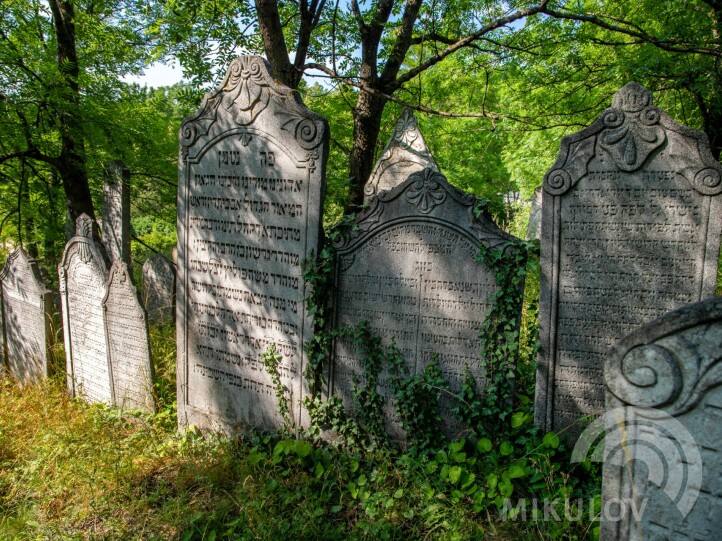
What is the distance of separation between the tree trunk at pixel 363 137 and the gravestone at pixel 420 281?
3597 mm

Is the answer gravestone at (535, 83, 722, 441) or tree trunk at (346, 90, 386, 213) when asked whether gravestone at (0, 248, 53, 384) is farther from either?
gravestone at (535, 83, 722, 441)

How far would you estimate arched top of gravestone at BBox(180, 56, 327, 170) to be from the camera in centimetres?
446

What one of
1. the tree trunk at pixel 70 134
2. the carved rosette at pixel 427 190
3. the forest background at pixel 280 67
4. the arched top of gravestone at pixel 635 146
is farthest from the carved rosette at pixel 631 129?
the tree trunk at pixel 70 134

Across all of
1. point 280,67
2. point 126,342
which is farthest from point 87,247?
point 280,67

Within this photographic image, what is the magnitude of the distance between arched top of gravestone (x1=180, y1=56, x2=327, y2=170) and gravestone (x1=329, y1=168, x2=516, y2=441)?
2.78 ft

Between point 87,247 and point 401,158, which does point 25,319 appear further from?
point 401,158

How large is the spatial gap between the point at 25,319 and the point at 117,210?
6.25 feet

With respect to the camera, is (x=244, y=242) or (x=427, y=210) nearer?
(x=427, y=210)

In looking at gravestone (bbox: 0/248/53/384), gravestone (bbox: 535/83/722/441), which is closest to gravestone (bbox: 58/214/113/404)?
gravestone (bbox: 0/248/53/384)

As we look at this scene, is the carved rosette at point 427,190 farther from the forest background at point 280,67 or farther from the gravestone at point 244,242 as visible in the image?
the forest background at point 280,67

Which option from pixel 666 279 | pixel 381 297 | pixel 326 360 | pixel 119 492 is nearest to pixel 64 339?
pixel 119 492

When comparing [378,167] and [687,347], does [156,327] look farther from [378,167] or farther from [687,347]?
[687,347]

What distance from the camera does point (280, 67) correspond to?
22.7ft

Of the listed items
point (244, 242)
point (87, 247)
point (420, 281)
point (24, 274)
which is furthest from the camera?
point (24, 274)
